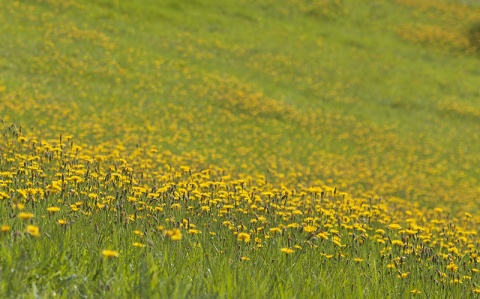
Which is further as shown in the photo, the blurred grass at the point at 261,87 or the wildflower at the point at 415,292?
the blurred grass at the point at 261,87

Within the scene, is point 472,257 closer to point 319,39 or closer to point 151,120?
point 151,120

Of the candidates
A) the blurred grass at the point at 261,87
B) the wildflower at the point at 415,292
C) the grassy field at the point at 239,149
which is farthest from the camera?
the blurred grass at the point at 261,87

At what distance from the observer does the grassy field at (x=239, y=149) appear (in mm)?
4594

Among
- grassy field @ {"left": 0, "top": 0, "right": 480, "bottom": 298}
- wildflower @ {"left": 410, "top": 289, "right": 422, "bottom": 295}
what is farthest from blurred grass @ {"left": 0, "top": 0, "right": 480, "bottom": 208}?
wildflower @ {"left": 410, "top": 289, "right": 422, "bottom": 295}

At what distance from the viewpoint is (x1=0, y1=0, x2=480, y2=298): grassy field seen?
181 inches

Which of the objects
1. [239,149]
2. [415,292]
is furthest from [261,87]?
[415,292]

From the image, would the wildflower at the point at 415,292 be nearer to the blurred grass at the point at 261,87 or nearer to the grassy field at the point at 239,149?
the grassy field at the point at 239,149

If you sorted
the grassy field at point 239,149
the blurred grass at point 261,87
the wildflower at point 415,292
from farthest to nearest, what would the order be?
the blurred grass at point 261,87, the wildflower at point 415,292, the grassy field at point 239,149

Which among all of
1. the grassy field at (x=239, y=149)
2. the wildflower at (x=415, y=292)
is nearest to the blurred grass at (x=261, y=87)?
the grassy field at (x=239, y=149)

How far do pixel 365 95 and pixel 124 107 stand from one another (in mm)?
12301

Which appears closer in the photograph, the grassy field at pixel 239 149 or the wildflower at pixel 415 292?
the grassy field at pixel 239 149

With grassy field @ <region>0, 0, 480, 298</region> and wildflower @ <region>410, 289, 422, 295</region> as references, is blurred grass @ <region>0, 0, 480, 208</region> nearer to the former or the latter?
grassy field @ <region>0, 0, 480, 298</region>

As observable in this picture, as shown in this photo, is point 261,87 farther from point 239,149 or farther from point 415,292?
point 415,292

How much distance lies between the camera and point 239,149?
16703mm
